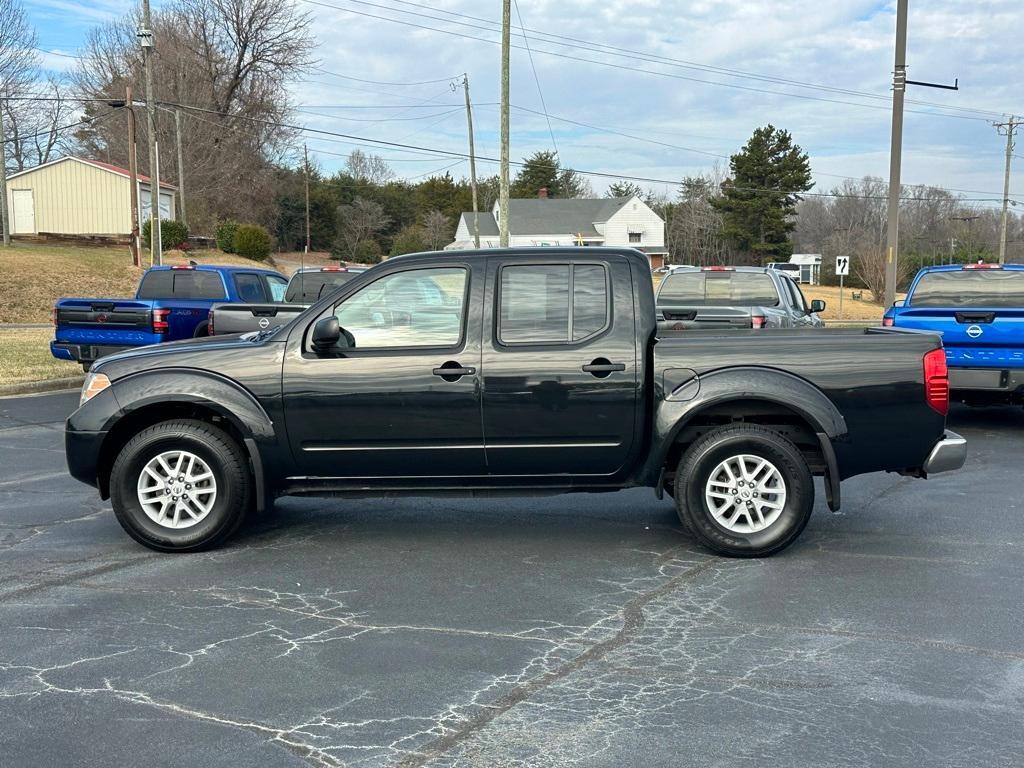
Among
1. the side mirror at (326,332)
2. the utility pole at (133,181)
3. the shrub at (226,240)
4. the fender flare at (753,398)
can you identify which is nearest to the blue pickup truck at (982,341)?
the fender flare at (753,398)

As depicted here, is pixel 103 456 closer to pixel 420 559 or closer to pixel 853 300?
pixel 420 559

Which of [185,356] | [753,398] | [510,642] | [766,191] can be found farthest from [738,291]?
[766,191]

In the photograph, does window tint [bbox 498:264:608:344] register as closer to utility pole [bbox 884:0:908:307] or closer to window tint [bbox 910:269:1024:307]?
window tint [bbox 910:269:1024:307]

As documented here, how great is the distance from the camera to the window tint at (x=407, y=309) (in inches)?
246

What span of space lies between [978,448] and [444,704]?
8.05 m

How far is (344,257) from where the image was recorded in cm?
7269

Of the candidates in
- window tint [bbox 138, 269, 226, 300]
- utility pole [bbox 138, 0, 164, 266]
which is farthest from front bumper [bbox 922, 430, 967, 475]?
utility pole [bbox 138, 0, 164, 266]

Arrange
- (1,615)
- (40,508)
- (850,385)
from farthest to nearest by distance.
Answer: (40,508) → (850,385) → (1,615)

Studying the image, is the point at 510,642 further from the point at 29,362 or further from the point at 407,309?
the point at 29,362

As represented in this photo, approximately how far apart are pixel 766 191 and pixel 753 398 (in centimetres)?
7175

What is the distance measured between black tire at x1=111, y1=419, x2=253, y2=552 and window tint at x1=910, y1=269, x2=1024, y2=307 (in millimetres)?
8691

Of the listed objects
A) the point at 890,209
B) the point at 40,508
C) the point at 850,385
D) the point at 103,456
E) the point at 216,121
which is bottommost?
the point at 40,508

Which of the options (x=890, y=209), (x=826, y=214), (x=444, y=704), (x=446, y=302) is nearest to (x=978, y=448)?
(x=446, y=302)

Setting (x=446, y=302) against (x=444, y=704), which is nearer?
(x=444, y=704)
